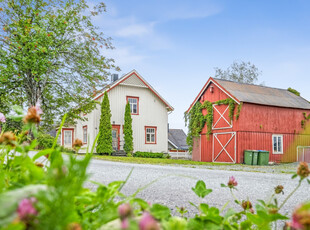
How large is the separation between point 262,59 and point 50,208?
3938 cm

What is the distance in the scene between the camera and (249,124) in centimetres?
1986

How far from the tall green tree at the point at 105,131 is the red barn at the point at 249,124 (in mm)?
6227

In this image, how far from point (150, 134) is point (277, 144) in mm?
9668

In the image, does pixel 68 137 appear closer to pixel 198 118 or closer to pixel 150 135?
pixel 150 135

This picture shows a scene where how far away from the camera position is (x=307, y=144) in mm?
22844

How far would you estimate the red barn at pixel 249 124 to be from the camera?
19.7 meters

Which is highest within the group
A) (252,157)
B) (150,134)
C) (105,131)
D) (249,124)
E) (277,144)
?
(249,124)

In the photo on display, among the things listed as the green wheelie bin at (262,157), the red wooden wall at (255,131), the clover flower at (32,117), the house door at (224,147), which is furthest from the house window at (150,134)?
the clover flower at (32,117)

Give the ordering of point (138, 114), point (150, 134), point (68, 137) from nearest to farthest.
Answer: point (138, 114) → point (150, 134) → point (68, 137)

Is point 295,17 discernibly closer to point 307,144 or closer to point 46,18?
point 307,144

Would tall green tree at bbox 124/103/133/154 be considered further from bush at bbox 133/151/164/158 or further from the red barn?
the red barn

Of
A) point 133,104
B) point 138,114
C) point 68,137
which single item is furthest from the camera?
point 68,137

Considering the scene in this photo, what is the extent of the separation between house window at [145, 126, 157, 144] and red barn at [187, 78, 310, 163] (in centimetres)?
348

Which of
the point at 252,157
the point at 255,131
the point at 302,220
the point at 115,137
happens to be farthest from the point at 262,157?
the point at 302,220
